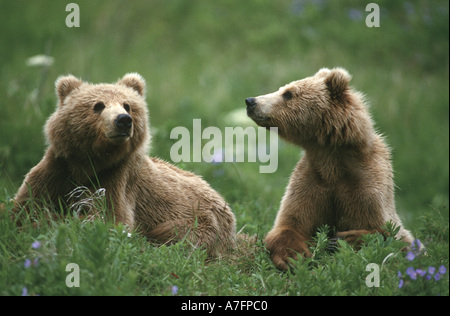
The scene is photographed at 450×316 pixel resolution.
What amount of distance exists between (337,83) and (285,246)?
1.70m

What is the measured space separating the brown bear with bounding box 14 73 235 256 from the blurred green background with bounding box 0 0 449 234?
4.65 meters

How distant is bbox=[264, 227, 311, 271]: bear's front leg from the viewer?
5.30 meters

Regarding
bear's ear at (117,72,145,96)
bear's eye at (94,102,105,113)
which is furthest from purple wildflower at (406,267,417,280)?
bear's ear at (117,72,145,96)

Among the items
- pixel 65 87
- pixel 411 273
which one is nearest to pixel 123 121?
pixel 65 87

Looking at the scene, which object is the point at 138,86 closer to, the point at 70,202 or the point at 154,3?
the point at 70,202

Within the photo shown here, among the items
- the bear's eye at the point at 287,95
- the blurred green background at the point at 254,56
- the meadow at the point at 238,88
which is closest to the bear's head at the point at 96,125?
the meadow at the point at 238,88

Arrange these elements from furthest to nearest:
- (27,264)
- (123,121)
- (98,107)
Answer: (98,107) → (123,121) → (27,264)

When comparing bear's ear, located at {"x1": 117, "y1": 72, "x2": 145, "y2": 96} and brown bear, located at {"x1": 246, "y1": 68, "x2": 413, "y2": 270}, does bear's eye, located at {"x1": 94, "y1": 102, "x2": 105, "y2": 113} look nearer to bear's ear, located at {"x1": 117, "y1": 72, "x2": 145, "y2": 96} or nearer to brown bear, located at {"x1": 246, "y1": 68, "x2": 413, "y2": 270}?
bear's ear, located at {"x1": 117, "y1": 72, "x2": 145, "y2": 96}

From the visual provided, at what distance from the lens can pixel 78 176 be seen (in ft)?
17.0

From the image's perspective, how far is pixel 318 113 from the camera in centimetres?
571

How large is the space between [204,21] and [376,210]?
36.8 feet

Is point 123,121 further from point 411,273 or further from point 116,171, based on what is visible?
point 411,273

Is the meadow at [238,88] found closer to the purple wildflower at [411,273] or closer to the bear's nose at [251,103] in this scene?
the purple wildflower at [411,273]

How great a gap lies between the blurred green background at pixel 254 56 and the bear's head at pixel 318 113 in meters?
4.57
